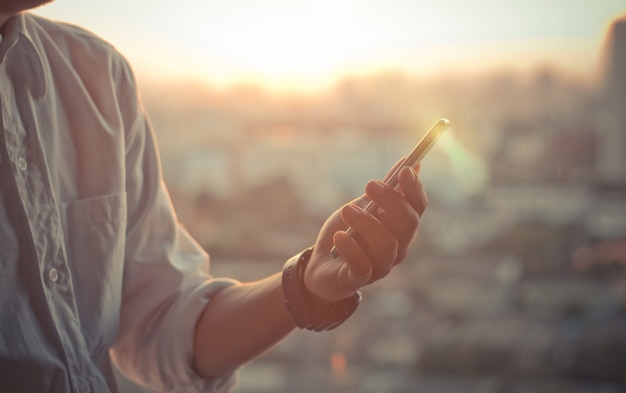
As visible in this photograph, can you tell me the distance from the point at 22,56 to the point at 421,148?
416 mm

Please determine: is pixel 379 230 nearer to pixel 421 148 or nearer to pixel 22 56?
pixel 421 148

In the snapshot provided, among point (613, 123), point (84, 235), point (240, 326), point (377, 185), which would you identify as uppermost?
point (377, 185)

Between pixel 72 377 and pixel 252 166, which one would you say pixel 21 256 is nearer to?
pixel 72 377

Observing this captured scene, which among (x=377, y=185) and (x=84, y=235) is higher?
(x=377, y=185)

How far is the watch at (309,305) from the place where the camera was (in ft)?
2.24

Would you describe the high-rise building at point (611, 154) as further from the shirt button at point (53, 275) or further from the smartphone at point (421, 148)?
the shirt button at point (53, 275)

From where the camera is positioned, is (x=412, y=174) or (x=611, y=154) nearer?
(x=412, y=174)

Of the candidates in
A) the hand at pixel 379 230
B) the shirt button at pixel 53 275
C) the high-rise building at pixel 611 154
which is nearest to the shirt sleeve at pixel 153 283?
the shirt button at pixel 53 275

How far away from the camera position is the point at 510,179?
613 cm

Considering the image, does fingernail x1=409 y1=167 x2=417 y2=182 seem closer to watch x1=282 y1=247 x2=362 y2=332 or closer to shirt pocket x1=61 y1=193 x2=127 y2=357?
watch x1=282 y1=247 x2=362 y2=332

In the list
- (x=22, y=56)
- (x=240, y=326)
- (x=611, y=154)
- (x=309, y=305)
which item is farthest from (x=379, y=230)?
(x=611, y=154)

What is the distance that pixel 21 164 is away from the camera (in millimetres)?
648

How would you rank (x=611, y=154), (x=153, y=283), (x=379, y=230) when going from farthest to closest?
1. (x=611, y=154)
2. (x=153, y=283)
3. (x=379, y=230)

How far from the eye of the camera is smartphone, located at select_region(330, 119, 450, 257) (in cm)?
57
